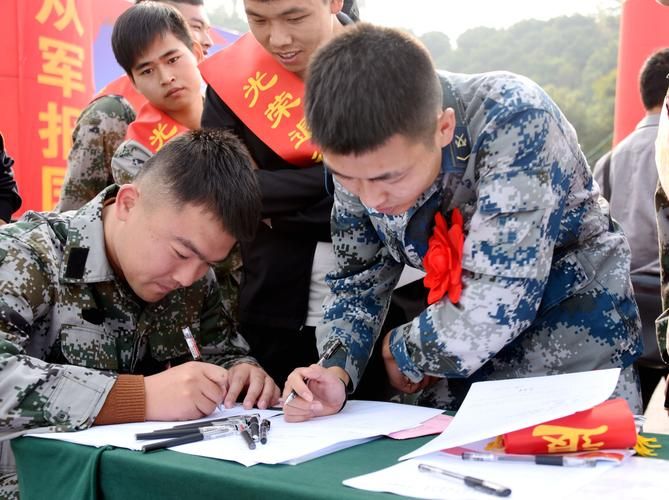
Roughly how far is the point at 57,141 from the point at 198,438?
361 cm

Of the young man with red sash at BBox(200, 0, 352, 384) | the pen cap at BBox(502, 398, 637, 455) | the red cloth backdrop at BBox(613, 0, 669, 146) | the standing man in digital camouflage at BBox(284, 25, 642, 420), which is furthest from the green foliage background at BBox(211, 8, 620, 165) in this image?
the pen cap at BBox(502, 398, 637, 455)

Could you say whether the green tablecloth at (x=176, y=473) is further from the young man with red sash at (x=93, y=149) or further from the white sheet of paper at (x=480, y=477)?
the young man with red sash at (x=93, y=149)

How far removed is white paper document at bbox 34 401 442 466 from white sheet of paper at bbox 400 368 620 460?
131 millimetres

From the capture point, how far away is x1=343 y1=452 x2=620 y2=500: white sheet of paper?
36.4 inches

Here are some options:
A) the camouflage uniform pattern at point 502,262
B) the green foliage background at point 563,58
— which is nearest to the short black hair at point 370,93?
the camouflage uniform pattern at point 502,262

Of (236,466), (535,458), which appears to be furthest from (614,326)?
(236,466)

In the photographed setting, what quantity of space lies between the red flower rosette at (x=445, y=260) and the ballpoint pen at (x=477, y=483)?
13.3 inches

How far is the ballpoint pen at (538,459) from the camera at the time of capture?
1.02 meters

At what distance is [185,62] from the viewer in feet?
8.18

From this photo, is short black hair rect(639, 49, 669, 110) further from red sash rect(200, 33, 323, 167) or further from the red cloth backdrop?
the red cloth backdrop

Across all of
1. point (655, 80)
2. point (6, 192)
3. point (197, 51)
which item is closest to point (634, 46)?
point (655, 80)

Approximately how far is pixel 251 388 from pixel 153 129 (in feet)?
Result: 3.58

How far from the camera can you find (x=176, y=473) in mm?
1062

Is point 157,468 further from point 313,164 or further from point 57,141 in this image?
point 57,141
